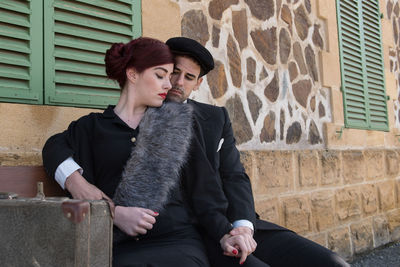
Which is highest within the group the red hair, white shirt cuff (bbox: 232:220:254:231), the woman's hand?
the red hair

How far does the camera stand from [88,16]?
2641 millimetres

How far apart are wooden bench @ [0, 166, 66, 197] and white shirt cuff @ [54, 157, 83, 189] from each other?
138mm

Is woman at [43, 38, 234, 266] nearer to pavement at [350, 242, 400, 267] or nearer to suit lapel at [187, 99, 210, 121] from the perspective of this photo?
suit lapel at [187, 99, 210, 121]

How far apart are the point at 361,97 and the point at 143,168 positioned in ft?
14.0

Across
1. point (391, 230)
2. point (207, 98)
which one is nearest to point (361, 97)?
point (391, 230)

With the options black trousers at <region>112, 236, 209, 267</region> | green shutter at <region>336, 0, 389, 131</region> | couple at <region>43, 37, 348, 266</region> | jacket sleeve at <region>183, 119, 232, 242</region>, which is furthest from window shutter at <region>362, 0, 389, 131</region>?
black trousers at <region>112, 236, 209, 267</region>

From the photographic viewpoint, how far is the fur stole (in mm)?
1910

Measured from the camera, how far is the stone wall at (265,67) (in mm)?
3469

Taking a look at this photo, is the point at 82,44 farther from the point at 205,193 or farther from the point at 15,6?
the point at 205,193

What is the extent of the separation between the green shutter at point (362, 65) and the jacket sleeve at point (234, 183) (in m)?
3.16

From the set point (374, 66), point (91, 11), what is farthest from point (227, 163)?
point (374, 66)

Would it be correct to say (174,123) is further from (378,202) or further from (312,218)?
(378,202)

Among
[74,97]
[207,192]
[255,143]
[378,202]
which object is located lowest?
[378,202]

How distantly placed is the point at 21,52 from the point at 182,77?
33.0 inches
